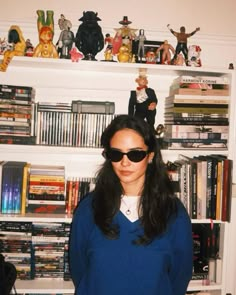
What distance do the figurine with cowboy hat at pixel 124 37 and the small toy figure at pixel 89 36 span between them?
0.08 metres

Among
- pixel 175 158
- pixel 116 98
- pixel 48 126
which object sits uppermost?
pixel 116 98

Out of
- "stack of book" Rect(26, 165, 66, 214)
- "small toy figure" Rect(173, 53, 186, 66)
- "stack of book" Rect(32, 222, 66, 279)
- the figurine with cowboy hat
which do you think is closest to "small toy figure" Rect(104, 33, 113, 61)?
the figurine with cowboy hat

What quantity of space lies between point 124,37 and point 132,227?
1.07 m

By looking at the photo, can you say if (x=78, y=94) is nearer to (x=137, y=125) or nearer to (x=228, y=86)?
(x=137, y=125)

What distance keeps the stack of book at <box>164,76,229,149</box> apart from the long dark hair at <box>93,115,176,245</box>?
1.02 feet

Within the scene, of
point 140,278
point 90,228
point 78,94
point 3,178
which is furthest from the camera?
point 78,94

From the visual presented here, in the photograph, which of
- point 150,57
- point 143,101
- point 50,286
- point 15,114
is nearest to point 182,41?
point 150,57

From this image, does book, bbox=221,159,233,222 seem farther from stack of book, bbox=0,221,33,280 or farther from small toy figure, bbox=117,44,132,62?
stack of book, bbox=0,221,33,280

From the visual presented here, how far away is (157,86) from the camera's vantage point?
195cm

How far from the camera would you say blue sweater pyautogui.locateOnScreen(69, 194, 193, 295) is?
52.0 inches

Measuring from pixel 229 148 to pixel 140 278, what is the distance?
34.5 inches

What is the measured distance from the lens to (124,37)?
1794 millimetres

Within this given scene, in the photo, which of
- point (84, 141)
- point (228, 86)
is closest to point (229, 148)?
point (228, 86)

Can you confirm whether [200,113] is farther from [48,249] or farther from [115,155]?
[48,249]
